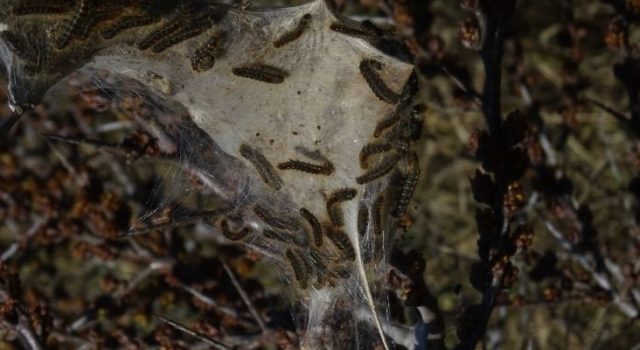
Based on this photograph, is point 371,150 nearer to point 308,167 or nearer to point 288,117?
point 308,167

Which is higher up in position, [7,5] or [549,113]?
[7,5]

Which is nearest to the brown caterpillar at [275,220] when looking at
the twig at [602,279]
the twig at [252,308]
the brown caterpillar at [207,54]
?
the twig at [252,308]

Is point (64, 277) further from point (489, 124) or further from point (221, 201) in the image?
point (489, 124)

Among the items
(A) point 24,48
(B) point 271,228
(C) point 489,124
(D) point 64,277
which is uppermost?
(A) point 24,48

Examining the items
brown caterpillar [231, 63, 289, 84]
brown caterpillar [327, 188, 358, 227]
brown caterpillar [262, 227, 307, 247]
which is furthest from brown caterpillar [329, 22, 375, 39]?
brown caterpillar [262, 227, 307, 247]

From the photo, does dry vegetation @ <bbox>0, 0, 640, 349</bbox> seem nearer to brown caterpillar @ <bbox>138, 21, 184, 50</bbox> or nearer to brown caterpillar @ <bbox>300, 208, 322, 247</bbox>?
brown caterpillar @ <bbox>300, 208, 322, 247</bbox>

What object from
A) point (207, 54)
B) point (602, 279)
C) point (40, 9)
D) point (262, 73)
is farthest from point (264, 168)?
point (602, 279)

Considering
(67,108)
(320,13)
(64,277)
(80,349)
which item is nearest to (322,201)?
(320,13)
